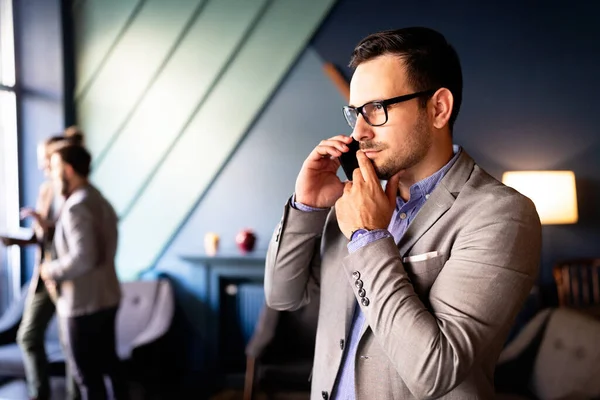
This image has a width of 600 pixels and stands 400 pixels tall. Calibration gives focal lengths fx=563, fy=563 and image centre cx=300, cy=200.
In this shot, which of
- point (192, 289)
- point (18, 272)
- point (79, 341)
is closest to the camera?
point (79, 341)

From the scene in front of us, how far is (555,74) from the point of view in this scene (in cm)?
359

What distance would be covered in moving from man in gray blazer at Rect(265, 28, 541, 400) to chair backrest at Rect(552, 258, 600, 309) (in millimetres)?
2641

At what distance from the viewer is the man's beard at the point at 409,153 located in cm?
114

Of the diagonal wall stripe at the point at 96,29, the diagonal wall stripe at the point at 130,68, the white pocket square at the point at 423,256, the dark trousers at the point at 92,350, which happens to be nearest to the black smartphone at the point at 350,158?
the white pocket square at the point at 423,256

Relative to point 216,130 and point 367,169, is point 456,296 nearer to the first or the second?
point 367,169

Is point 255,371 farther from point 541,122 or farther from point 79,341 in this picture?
point 541,122

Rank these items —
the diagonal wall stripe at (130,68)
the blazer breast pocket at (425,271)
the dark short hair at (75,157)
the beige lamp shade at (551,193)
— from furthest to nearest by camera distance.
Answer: the diagonal wall stripe at (130,68) < the beige lamp shade at (551,193) < the dark short hair at (75,157) < the blazer breast pocket at (425,271)

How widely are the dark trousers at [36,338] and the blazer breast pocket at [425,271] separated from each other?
9.15 feet

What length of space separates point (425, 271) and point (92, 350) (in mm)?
2301

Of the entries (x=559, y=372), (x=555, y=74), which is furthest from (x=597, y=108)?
(x=559, y=372)

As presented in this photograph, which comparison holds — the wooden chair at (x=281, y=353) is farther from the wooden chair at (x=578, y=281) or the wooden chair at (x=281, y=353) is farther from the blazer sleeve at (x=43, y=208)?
the wooden chair at (x=578, y=281)

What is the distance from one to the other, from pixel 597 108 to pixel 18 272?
14.2 ft

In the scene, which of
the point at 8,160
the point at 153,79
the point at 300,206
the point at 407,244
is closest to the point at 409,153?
the point at 407,244

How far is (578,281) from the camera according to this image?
3588mm
